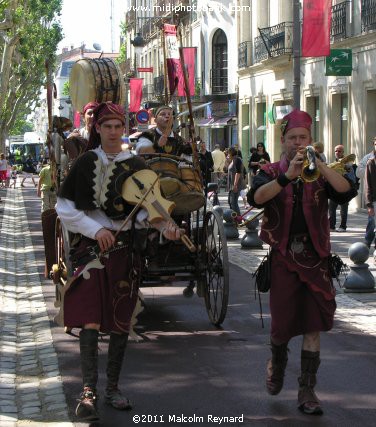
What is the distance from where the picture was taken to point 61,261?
8875mm

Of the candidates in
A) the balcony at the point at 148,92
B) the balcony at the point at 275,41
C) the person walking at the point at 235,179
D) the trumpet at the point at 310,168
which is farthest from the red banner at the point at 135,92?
the trumpet at the point at 310,168

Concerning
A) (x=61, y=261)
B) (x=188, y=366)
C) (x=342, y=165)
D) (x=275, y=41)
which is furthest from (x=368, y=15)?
(x=342, y=165)

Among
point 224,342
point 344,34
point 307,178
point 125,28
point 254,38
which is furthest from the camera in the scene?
point 125,28

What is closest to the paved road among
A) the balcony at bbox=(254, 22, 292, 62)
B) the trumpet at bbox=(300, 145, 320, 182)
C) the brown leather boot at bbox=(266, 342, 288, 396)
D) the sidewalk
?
the sidewalk

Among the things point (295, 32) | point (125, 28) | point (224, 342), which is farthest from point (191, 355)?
point (125, 28)

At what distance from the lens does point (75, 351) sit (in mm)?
7910

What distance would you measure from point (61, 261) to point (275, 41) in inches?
998

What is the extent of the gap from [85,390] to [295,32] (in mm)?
14795

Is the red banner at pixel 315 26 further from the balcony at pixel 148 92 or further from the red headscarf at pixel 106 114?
the balcony at pixel 148 92

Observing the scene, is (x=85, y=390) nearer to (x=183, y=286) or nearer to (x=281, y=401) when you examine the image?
(x=281, y=401)

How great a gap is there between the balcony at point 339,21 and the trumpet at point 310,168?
21.9m

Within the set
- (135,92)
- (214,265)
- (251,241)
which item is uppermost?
(135,92)

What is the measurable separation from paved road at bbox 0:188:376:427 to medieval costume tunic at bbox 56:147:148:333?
621mm

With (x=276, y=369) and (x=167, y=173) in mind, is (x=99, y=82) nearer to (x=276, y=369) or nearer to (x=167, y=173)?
(x=167, y=173)
